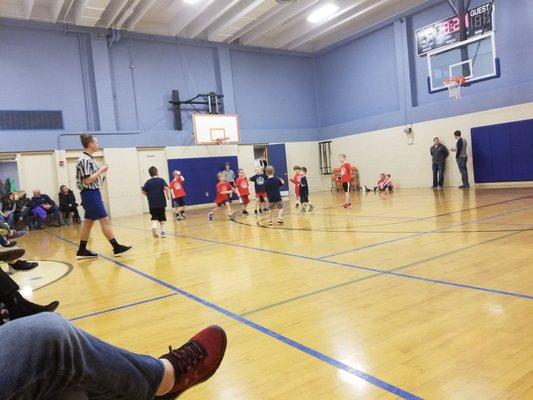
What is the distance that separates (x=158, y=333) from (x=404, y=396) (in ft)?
5.30

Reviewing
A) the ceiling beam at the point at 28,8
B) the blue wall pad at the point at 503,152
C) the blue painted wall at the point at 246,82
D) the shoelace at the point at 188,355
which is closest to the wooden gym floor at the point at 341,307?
the shoelace at the point at 188,355

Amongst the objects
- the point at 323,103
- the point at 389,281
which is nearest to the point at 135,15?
the point at 323,103

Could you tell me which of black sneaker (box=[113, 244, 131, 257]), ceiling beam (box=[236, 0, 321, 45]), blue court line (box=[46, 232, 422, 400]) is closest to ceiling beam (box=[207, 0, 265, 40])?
ceiling beam (box=[236, 0, 321, 45])

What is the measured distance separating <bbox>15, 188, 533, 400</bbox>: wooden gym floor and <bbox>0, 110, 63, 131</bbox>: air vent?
937cm

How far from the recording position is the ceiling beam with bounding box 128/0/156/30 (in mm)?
13383

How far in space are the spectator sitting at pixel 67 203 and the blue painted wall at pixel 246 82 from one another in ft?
5.56

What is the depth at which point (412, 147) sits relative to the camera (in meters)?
15.9

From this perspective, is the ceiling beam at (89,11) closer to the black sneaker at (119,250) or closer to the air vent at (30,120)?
the air vent at (30,120)

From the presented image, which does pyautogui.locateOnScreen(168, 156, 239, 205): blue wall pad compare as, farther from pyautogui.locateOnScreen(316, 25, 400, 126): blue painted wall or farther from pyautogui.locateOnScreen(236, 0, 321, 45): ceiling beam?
pyautogui.locateOnScreen(316, 25, 400, 126): blue painted wall

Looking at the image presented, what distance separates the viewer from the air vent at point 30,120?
13305mm

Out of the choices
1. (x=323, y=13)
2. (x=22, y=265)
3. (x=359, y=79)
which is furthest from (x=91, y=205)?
(x=359, y=79)

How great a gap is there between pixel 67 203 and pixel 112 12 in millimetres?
6354

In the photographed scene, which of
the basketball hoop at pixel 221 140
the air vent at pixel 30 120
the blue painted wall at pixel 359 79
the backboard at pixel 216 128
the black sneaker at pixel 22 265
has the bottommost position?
the black sneaker at pixel 22 265

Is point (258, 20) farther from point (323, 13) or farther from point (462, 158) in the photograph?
point (462, 158)
